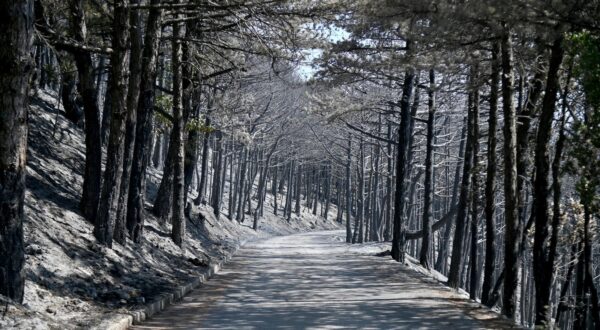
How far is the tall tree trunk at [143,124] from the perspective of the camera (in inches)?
592

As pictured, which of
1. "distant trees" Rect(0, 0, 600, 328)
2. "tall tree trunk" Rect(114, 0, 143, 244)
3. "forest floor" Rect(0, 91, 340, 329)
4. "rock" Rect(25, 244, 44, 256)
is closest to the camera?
"forest floor" Rect(0, 91, 340, 329)

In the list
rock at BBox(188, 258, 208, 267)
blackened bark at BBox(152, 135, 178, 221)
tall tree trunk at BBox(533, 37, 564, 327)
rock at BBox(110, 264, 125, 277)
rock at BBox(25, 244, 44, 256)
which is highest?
tall tree trunk at BBox(533, 37, 564, 327)

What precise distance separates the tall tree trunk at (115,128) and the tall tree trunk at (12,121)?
5.20 meters

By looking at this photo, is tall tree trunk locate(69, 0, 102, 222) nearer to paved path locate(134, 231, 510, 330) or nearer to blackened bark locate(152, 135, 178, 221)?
paved path locate(134, 231, 510, 330)

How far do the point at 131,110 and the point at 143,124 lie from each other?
2147 millimetres

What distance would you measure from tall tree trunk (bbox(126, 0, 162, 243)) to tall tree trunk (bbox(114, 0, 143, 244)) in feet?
3.59

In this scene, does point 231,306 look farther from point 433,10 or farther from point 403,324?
point 433,10

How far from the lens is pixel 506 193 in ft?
41.9

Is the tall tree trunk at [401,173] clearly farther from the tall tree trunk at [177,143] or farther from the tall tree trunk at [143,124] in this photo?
the tall tree trunk at [143,124]

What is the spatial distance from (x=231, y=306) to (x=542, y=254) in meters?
5.97

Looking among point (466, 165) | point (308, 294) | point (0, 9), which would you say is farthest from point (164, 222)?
point (0, 9)

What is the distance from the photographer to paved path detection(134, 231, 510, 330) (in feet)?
32.5

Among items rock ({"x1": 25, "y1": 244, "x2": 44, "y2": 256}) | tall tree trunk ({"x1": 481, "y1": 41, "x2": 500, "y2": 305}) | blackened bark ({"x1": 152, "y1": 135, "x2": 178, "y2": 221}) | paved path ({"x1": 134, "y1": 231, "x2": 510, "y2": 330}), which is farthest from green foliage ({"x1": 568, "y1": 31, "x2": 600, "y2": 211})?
blackened bark ({"x1": 152, "y1": 135, "x2": 178, "y2": 221})

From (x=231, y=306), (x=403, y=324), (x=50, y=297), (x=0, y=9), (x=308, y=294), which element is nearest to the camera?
(x=0, y=9)
